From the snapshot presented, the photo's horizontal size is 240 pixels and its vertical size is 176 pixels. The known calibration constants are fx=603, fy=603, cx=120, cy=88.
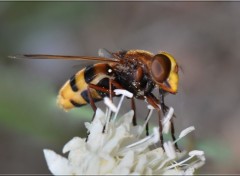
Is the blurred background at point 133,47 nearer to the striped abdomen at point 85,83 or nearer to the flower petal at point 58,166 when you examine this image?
the striped abdomen at point 85,83

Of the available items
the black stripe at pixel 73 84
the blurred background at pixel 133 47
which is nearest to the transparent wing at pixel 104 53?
the black stripe at pixel 73 84

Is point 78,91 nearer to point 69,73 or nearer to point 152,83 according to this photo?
point 152,83

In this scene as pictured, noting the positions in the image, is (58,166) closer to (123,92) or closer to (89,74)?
(123,92)

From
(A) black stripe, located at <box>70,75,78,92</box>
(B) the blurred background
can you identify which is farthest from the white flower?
(B) the blurred background

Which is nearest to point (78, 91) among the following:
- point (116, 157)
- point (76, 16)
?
point (116, 157)

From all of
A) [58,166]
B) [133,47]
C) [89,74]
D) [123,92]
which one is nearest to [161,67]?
[123,92]
